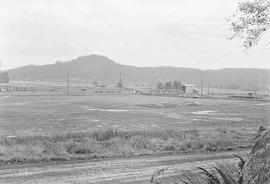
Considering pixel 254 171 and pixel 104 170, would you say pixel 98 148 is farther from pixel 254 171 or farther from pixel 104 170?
pixel 254 171

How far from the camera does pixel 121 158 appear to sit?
10672mm

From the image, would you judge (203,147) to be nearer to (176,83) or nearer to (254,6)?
(254,6)

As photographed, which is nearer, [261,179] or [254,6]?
[261,179]

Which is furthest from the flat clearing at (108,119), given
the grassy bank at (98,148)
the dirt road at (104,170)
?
the dirt road at (104,170)

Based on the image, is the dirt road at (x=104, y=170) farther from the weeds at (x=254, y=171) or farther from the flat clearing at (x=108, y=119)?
the flat clearing at (x=108, y=119)

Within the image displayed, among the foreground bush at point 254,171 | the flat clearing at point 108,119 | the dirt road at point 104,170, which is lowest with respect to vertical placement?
the flat clearing at point 108,119

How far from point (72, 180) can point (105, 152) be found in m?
3.64

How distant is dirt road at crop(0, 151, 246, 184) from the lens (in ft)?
26.1

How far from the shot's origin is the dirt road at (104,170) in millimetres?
7953

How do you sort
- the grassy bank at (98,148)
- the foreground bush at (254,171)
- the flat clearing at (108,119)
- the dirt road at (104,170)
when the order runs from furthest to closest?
the flat clearing at (108,119) → the grassy bank at (98,148) → the dirt road at (104,170) → the foreground bush at (254,171)

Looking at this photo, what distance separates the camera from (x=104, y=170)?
353 inches

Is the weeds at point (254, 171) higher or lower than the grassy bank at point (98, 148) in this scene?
higher

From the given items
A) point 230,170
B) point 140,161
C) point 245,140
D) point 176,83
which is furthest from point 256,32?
point 176,83

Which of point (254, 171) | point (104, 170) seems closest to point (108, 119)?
point (104, 170)
